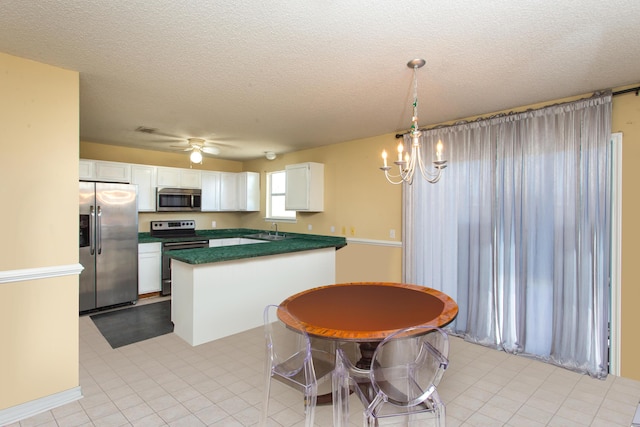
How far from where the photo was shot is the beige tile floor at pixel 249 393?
2.15 metres

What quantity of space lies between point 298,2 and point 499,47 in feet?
4.23

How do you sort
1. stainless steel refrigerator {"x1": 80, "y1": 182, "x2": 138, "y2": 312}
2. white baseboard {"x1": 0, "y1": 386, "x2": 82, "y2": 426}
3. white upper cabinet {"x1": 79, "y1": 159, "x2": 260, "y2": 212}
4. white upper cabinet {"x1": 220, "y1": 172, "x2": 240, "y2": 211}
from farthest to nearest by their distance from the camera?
white upper cabinet {"x1": 220, "y1": 172, "x2": 240, "y2": 211}, white upper cabinet {"x1": 79, "y1": 159, "x2": 260, "y2": 212}, stainless steel refrigerator {"x1": 80, "y1": 182, "x2": 138, "y2": 312}, white baseboard {"x1": 0, "y1": 386, "x2": 82, "y2": 426}

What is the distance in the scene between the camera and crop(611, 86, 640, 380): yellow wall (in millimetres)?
2590

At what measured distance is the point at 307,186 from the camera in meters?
4.93

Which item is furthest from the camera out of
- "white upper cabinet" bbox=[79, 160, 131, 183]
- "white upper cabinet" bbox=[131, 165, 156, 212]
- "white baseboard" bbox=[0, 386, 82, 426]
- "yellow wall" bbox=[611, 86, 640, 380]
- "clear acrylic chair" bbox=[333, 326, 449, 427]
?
"white upper cabinet" bbox=[131, 165, 156, 212]

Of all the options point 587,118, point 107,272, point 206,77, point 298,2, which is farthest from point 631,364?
point 107,272

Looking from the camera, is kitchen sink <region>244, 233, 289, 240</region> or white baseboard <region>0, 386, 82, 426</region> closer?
white baseboard <region>0, 386, 82, 426</region>

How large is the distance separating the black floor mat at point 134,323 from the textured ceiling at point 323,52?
2.39 metres

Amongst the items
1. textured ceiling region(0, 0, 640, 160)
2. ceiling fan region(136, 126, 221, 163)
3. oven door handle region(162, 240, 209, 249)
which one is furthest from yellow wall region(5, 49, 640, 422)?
oven door handle region(162, 240, 209, 249)

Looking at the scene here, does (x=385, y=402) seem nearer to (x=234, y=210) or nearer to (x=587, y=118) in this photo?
(x=587, y=118)

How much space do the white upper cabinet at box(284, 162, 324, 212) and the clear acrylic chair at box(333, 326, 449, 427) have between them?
3.20 metres

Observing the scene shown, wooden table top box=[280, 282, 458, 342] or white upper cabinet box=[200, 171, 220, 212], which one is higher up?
white upper cabinet box=[200, 171, 220, 212]

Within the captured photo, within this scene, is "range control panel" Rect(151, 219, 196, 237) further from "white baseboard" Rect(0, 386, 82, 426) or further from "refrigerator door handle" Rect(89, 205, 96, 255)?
"white baseboard" Rect(0, 386, 82, 426)

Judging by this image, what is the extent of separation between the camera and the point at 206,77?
2506 millimetres
